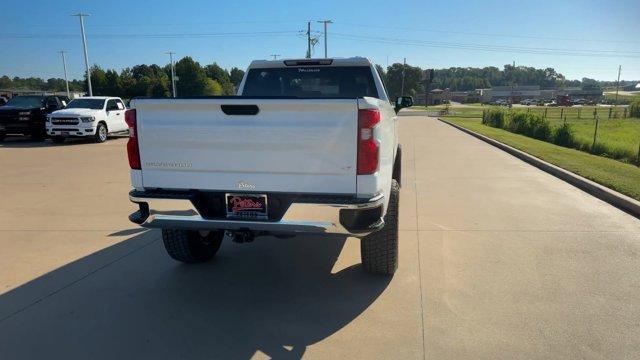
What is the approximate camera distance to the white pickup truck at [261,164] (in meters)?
3.27

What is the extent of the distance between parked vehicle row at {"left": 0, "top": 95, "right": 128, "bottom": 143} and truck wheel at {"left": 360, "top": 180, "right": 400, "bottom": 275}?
15800 millimetres

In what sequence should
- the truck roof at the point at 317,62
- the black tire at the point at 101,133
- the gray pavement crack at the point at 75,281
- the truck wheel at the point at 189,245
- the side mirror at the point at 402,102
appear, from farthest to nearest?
the black tire at the point at 101,133 < the side mirror at the point at 402,102 < the truck roof at the point at 317,62 < the truck wheel at the point at 189,245 < the gray pavement crack at the point at 75,281

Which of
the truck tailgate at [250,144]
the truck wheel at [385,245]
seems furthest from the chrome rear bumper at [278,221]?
the truck wheel at [385,245]

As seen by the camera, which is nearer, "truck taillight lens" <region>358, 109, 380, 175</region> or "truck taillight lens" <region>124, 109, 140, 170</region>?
"truck taillight lens" <region>358, 109, 380, 175</region>

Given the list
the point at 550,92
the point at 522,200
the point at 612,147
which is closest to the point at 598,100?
the point at 550,92

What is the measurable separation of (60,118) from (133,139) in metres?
15.5

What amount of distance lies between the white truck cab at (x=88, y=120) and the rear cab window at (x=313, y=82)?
12.8 m

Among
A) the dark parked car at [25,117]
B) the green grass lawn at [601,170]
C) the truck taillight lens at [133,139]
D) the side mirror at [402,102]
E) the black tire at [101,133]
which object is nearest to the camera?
the truck taillight lens at [133,139]

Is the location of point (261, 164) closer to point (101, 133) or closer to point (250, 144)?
point (250, 144)

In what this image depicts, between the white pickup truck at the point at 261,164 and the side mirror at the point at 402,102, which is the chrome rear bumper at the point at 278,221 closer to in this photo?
the white pickup truck at the point at 261,164

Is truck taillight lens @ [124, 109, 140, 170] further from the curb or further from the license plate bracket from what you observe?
the curb

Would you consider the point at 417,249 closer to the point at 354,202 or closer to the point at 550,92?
the point at 354,202

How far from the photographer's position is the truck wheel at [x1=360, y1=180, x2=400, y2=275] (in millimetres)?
4043

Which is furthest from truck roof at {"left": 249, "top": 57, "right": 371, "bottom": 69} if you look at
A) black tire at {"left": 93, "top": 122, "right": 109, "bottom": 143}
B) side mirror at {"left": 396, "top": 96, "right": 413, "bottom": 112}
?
black tire at {"left": 93, "top": 122, "right": 109, "bottom": 143}
